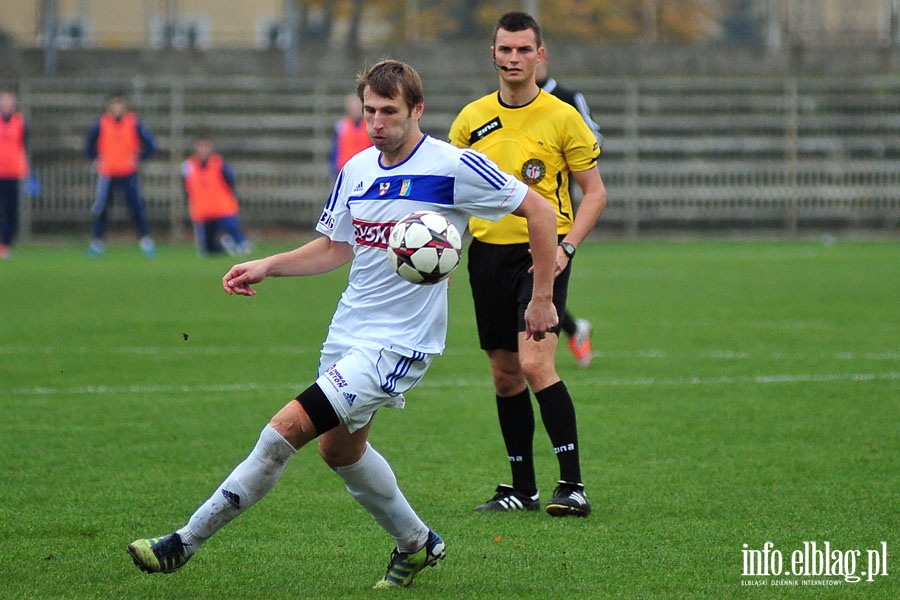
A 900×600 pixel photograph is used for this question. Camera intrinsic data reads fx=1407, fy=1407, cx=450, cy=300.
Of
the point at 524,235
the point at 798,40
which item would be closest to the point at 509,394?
the point at 524,235

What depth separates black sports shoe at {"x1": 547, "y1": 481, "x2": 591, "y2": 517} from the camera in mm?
6059

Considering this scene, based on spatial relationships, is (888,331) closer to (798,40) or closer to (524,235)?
(524,235)

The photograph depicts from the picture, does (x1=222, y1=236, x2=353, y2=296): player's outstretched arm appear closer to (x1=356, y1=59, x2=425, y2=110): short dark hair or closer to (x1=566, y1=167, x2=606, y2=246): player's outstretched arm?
(x1=356, y1=59, x2=425, y2=110): short dark hair

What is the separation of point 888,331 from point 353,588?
27.8ft

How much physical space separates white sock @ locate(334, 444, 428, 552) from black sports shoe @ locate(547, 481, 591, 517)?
1116 millimetres

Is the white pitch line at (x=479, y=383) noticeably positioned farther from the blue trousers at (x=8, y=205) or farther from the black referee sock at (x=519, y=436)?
the blue trousers at (x=8, y=205)

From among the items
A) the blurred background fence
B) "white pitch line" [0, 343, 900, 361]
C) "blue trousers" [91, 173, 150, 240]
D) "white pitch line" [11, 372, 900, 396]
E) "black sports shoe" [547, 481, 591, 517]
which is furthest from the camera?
the blurred background fence

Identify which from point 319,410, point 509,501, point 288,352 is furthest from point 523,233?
point 288,352

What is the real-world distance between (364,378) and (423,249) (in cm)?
48

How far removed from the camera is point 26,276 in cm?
1833

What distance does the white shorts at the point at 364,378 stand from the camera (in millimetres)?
4746

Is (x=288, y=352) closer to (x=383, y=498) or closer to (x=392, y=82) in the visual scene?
(x=383, y=498)

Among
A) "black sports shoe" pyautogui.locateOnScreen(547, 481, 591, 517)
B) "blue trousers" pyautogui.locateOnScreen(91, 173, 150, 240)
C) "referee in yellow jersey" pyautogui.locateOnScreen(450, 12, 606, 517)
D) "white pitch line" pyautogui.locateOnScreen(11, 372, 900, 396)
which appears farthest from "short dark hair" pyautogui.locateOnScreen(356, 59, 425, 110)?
"blue trousers" pyautogui.locateOnScreen(91, 173, 150, 240)

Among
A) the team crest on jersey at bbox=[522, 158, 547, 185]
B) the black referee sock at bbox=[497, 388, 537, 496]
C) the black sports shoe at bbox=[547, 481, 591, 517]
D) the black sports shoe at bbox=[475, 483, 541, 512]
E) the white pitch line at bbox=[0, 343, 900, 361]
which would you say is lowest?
the white pitch line at bbox=[0, 343, 900, 361]
